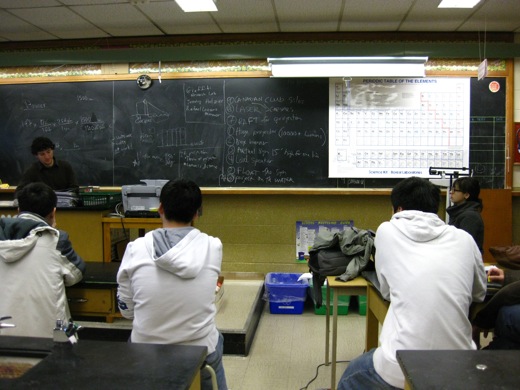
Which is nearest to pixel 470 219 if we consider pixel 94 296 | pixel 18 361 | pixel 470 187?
pixel 470 187

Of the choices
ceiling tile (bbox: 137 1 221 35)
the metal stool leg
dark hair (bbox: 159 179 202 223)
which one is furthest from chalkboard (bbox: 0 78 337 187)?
the metal stool leg

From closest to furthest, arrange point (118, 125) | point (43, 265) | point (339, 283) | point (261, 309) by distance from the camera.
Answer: point (43, 265) < point (339, 283) < point (261, 309) < point (118, 125)

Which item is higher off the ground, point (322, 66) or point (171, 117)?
point (322, 66)

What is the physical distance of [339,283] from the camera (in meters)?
2.46

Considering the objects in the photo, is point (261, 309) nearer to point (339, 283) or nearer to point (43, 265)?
point (339, 283)

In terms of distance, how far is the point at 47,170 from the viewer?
4.13 m

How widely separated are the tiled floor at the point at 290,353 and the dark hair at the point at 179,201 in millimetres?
1531

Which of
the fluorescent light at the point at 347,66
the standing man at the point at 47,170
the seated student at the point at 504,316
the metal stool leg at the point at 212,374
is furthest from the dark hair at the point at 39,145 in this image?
the seated student at the point at 504,316

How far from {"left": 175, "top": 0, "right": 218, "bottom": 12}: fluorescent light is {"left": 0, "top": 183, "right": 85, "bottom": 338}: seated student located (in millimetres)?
2533

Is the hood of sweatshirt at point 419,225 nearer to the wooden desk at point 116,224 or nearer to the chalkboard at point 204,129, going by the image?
the wooden desk at point 116,224

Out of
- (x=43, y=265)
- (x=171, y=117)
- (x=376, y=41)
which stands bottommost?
(x=43, y=265)

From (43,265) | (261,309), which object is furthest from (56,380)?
(261,309)

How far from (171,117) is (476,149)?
3263 millimetres

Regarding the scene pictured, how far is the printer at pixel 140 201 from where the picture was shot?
11.5 ft
